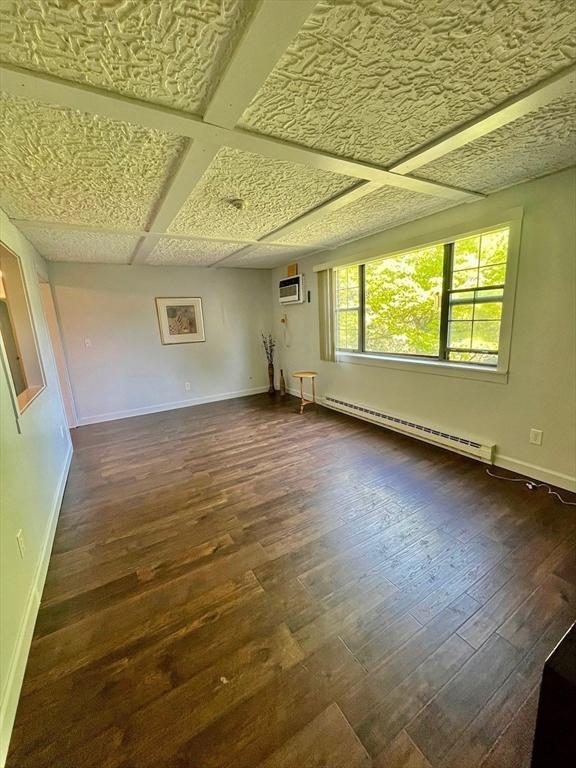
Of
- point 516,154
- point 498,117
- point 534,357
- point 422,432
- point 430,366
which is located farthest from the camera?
point 422,432

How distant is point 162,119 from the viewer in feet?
4.09

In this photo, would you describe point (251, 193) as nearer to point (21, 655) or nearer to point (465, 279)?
point (465, 279)

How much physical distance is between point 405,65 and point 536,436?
259cm

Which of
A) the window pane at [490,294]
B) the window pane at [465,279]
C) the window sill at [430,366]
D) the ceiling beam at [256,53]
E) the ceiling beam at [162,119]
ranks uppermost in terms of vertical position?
the ceiling beam at [162,119]

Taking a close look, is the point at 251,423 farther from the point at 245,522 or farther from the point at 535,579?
the point at 535,579

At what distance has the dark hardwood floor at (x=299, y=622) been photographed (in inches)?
41.1

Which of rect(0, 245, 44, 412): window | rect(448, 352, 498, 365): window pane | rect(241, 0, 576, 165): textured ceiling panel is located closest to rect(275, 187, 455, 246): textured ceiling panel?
rect(241, 0, 576, 165): textured ceiling panel

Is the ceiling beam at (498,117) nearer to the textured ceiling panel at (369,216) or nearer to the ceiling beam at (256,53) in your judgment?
the textured ceiling panel at (369,216)

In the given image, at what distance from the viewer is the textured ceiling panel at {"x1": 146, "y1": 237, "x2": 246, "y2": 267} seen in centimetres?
330

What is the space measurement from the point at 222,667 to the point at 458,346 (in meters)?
3.01

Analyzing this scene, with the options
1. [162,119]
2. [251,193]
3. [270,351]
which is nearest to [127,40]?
[162,119]

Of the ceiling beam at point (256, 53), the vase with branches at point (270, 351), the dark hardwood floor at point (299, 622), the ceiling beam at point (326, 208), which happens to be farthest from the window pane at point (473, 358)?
the vase with branches at point (270, 351)

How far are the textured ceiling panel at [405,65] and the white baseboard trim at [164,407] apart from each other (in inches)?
171

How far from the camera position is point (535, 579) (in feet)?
5.25
